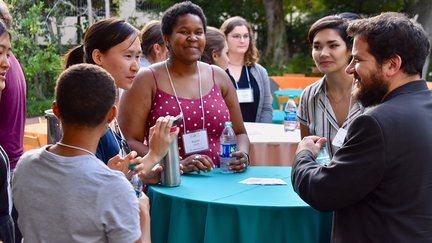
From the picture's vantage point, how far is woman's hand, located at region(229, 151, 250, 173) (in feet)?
10.2

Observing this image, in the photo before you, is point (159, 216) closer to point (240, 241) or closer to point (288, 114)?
point (240, 241)

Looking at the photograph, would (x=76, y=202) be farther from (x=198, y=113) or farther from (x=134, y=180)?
(x=198, y=113)

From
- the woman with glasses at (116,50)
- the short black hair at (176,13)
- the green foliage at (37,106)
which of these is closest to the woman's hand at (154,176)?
the woman with glasses at (116,50)

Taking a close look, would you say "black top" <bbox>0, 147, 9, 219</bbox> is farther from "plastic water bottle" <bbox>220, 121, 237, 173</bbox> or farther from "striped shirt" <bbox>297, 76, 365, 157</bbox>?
"striped shirt" <bbox>297, 76, 365, 157</bbox>

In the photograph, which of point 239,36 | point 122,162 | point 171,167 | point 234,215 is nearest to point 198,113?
point 171,167

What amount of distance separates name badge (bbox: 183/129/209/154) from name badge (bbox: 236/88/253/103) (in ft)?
7.03

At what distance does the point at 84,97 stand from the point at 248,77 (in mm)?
3757

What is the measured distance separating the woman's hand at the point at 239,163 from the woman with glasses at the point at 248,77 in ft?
6.95

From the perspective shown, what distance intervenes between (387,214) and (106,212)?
0.96m

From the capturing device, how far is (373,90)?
1.98 metres

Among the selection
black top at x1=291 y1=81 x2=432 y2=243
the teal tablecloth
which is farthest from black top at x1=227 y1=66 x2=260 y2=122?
black top at x1=291 y1=81 x2=432 y2=243

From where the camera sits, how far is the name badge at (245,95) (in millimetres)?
5270

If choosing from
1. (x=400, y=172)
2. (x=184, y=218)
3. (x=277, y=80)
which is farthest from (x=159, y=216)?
(x=277, y=80)

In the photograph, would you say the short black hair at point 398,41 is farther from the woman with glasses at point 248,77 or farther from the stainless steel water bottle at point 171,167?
the woman with glasses at point 248,77
